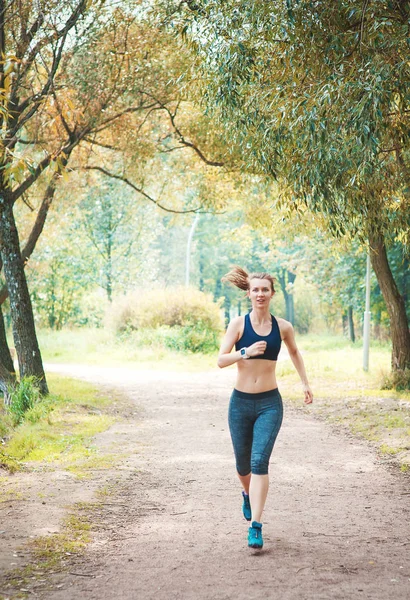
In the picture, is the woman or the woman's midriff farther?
the woman's midriff

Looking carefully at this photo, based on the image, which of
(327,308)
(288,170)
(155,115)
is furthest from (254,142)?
(327,308)

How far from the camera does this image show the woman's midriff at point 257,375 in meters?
5.43

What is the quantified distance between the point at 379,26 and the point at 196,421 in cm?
722

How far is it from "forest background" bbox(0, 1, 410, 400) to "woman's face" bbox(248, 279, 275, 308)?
2266mm

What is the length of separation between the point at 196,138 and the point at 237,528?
1194 cm

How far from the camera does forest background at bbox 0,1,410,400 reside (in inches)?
317

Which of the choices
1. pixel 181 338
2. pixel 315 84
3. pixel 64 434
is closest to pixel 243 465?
pixel 315 84

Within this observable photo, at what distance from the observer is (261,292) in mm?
5445

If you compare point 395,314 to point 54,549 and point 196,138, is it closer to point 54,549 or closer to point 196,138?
point 196,138

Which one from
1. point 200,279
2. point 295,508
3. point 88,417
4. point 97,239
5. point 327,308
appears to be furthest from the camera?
point 200,279

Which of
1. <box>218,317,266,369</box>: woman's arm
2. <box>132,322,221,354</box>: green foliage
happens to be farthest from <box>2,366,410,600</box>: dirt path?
<box>132,322,221,354</box>: green foliage

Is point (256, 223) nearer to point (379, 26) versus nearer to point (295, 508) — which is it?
point (379, 26)

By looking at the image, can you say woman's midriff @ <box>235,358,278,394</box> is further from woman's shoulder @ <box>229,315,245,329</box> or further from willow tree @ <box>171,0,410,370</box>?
willow tree @ <box>171,0,410,370</box>

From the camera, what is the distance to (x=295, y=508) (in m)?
6.74
